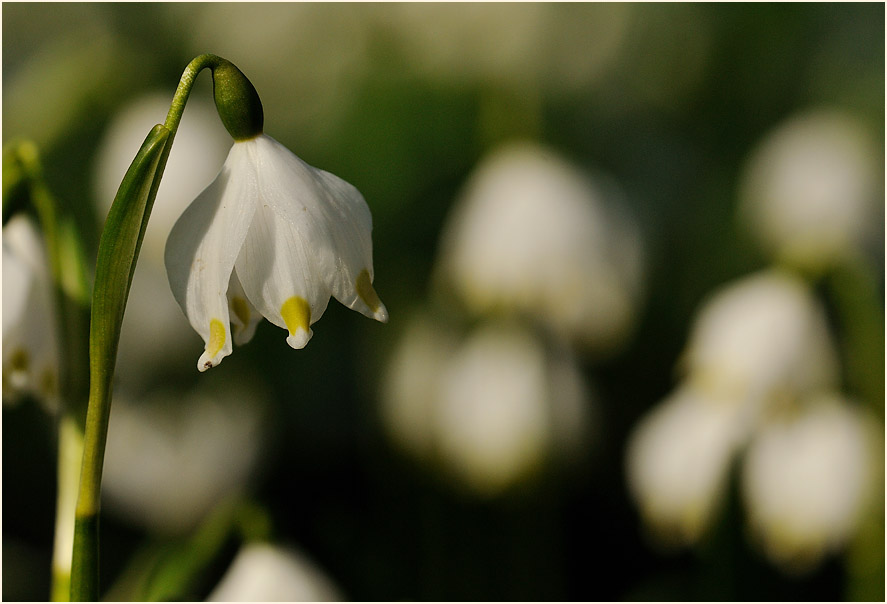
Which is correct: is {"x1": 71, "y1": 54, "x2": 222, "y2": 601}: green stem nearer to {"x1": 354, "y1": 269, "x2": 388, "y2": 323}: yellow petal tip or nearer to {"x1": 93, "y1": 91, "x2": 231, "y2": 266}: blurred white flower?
{"x1": 354, "y1": 269, "x2": 388, "y2": 323}: yellow petal tip

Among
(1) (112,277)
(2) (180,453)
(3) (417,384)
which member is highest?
(1) (112,277)

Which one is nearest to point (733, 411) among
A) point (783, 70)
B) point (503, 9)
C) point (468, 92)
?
point (468, 92)

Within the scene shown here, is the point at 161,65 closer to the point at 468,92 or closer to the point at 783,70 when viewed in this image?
the point at 468,92

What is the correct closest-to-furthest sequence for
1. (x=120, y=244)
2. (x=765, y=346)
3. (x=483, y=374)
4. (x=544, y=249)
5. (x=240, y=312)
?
1. (x=120, y=244)
2. (x=240, y=312)
3. (x=765, y=346)
4. (x=544, y=249)
5. (x=483, y=374)

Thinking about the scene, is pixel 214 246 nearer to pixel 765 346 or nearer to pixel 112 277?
pixel 112 277

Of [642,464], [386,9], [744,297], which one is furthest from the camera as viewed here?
[386,9]

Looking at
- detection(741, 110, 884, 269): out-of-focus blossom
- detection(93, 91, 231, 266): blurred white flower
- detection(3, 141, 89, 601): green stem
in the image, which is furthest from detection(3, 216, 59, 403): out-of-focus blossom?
detection(741, 110, 884, 269): out-of-focus blossom

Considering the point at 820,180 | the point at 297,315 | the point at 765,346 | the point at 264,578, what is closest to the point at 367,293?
the point at 297,315
